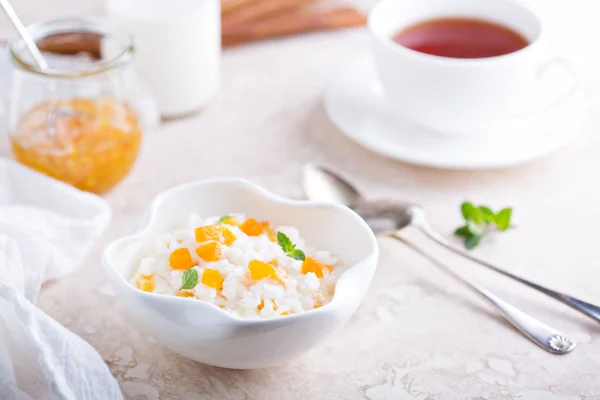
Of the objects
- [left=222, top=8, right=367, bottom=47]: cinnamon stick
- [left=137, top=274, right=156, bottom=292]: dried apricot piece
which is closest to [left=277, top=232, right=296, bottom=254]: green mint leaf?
[left=137, top=274, right=156, bottom=292]: dried apricot piece

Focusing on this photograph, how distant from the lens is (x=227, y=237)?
1.30 m

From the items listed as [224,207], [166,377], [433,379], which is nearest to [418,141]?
[224,207]

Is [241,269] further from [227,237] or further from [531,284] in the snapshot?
[531,284]

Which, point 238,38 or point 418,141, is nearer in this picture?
point 418,141

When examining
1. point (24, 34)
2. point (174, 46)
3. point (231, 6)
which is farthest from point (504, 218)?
point (231, 6)

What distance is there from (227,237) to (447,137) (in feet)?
2.44

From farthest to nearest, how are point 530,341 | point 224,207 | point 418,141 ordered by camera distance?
point 418,141, point 224,207, point 530,341

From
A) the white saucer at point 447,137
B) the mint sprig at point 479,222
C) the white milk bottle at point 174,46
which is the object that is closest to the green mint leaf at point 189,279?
the mint sprig at point 479,222

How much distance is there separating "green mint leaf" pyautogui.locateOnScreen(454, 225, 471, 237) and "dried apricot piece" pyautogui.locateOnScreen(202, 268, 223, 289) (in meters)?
0.58

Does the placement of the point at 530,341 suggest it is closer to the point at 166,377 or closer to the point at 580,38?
the point at 166,377

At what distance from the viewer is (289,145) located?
1919mm

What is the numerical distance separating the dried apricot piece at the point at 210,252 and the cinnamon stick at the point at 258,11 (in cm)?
120

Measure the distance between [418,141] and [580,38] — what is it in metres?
0.89

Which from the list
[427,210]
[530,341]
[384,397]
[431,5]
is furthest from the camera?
[431,5]
